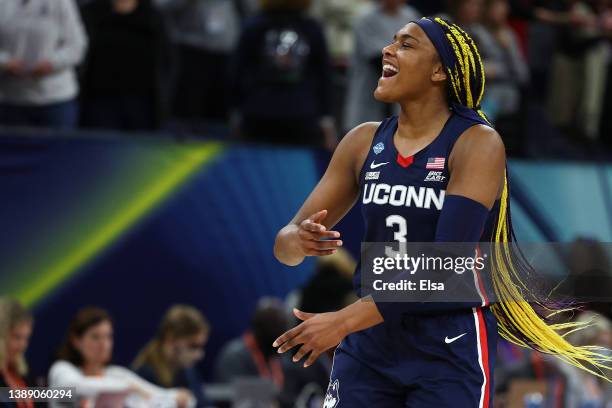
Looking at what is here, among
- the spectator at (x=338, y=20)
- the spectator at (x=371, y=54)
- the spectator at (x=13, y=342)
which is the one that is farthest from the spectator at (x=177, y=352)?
the spectator at (x=338, y=20)

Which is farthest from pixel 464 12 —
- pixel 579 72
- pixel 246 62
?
pixel 579 72

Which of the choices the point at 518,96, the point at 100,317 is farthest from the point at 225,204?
the point at 518,96

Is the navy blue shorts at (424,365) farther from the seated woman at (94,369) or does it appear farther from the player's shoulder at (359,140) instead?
the seated woman at (94,369)

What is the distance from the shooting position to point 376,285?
4.07 metres

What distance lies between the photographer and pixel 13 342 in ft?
21.6

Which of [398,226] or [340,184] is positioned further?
[340,184]

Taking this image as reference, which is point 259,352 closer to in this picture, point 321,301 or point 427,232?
point 321,301

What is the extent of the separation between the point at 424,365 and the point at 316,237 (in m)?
0.56

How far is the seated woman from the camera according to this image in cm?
686

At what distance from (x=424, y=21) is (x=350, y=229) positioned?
4904mm

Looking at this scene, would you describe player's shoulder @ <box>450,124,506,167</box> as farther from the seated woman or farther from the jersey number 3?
the seated woman

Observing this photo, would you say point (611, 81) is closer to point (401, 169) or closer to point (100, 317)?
point (100, 317)

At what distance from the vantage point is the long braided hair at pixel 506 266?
430cm

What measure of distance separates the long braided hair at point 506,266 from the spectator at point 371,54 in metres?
4.85
